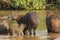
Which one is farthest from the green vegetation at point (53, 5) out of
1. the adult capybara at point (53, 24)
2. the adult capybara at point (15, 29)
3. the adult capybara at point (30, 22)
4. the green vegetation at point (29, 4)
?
the adult capybara at point (15, 29)

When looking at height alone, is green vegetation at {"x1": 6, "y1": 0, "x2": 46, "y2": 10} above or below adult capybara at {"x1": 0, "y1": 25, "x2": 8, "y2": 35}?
below

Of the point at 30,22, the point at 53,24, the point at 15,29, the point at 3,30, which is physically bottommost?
the point at 3,30

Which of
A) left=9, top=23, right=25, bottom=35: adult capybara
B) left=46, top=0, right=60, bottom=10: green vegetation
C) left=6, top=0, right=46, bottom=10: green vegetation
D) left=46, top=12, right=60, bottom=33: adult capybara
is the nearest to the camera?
left=9, top=23, right=25, bottom=35: adult capybara

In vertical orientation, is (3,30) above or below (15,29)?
below

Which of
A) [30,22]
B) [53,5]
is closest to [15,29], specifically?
[30,22]

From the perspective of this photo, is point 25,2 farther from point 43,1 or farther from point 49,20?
point 49,20

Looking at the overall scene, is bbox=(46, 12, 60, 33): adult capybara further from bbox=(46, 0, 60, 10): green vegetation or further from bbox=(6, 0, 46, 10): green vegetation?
bbox=(46, 0, 60, 10): green vegetation

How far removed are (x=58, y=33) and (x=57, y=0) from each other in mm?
19337

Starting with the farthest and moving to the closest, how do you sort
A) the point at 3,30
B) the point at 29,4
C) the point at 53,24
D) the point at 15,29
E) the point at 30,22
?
1. the point at 29,4
2. the point at 3,30
3. the point at 30,22
4. the point at 53,24
5. the point at 15,29

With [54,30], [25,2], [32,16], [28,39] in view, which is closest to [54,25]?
[54,30]

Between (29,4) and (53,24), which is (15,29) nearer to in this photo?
(53,24)

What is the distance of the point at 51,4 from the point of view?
33.8m

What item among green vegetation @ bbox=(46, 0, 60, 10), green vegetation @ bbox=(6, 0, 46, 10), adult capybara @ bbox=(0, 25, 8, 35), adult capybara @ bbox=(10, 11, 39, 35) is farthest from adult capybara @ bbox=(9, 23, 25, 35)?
green vegetation @ bbox=(46, 0, 60, 10)

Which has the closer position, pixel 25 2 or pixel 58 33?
pixel 58 33
